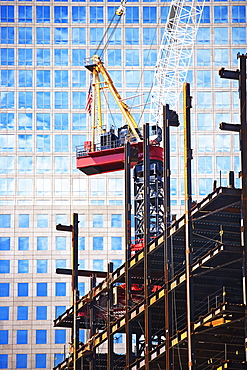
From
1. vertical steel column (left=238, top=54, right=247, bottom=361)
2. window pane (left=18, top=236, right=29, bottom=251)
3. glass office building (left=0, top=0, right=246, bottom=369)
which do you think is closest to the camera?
vertical steel column (left=238, top=54, right=247, bottom=361)

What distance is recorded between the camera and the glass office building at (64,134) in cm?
12088

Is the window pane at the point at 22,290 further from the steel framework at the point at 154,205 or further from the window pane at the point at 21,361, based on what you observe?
the steel framework at the point at 154,205

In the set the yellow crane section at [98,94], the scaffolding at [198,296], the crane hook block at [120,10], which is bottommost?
the scaffolding at [198,296]

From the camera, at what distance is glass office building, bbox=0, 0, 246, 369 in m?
121

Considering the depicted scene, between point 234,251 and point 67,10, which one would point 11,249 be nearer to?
point 67,10

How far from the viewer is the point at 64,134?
126438mm

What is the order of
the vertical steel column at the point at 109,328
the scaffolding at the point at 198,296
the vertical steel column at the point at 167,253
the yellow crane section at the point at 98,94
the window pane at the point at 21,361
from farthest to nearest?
the window pane at the point at 21,361
the yellow crane section at the point at 98,94
the vertical steel column at the point at 109,328
the vertical steel column at the point at 167,253
the scaffolding at the point at 198,296

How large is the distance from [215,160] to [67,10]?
2695cm

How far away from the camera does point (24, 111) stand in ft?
417

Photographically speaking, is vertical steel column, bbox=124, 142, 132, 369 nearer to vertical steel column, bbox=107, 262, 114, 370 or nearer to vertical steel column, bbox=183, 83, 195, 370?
vertical steel column, bbox=107, 262, 114, 370

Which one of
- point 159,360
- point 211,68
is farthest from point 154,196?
point 211,68

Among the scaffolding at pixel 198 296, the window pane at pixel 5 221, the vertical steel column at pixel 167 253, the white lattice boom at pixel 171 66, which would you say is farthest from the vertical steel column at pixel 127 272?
the window pane at pixel 5 221

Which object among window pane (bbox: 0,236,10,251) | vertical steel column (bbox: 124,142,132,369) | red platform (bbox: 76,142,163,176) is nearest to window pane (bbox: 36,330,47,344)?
window pane (bbox: 0,236,10,251)

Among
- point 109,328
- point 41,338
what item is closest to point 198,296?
point 109,328
